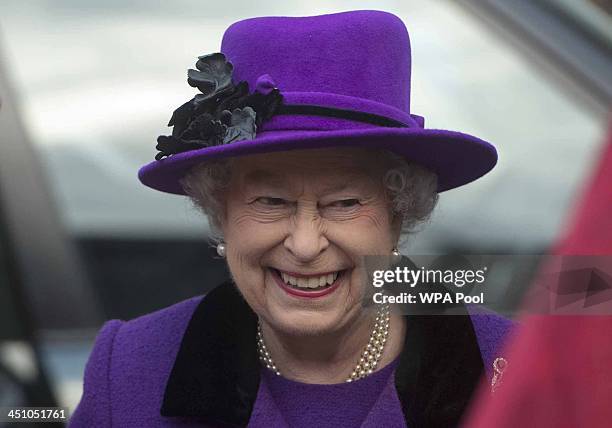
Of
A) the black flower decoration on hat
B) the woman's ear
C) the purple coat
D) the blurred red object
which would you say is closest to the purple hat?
the black flower decoration on hat

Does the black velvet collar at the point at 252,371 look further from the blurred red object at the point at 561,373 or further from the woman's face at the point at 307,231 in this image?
the blurred red object at the point at 561,373

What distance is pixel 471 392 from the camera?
169 centimetres

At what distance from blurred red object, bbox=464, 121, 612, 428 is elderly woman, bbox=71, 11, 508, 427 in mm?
877

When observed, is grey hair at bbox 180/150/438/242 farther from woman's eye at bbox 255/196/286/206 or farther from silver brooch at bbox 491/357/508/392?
silver brooch at bbox 491/357/508/392

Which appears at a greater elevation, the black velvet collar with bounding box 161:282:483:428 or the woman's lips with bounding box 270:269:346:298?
the woman's lips with bounding box 270:269:346:298

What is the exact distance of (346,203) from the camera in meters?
1.63

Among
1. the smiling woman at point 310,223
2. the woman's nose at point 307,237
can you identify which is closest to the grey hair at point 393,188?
the smiling woman at point 310,223

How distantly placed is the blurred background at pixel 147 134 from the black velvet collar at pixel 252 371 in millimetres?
199

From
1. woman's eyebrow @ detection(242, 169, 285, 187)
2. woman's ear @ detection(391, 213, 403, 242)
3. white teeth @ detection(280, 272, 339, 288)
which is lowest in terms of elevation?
white teeth @ detection(280, 272, 339, 288)

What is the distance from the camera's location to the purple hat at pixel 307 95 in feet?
5.15

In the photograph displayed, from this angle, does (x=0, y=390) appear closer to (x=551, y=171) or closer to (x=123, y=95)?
(x=123, y=95)

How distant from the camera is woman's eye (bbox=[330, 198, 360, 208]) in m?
1.62

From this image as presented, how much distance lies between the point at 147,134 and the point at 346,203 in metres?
1.55

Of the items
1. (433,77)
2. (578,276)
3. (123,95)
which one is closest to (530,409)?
(578,276)
